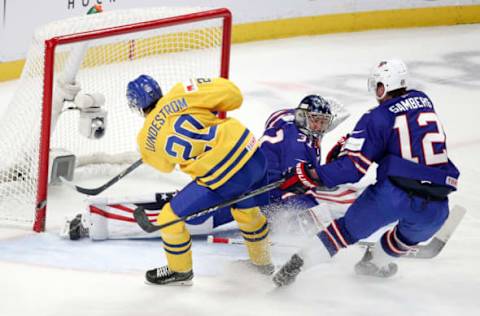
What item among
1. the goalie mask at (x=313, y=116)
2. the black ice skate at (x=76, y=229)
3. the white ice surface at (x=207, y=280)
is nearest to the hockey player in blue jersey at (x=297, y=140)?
the goalie mask at (x=313, y=116)

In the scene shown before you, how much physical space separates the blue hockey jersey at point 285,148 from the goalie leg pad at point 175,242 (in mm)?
703

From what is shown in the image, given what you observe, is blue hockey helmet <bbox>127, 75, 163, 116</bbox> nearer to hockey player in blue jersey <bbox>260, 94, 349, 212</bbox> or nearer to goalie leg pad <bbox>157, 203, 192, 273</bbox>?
goalie leg pad <bbox>157, 203, 192, 273</bbox>

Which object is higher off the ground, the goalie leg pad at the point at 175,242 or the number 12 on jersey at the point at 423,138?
the number 12 on jersey at the point at 423,138

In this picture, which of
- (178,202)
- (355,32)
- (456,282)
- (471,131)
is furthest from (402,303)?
(355,32)

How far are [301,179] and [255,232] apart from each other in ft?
0.96

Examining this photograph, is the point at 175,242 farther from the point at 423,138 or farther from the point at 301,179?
the point at 423,138

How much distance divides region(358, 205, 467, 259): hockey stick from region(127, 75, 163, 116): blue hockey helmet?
1039 mm

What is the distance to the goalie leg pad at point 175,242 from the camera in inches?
135

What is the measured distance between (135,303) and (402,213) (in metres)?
0.95

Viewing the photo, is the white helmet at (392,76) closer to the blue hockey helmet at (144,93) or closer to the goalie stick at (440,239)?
the goalie stick at (440,239)

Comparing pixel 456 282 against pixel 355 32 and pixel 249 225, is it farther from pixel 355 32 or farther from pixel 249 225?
pixel 355 32

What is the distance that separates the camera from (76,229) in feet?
13.2

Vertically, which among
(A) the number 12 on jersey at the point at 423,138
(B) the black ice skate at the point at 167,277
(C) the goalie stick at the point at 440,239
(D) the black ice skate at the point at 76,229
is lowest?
(D) the black ice skate at the point at 76,229

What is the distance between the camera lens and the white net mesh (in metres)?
4.21
